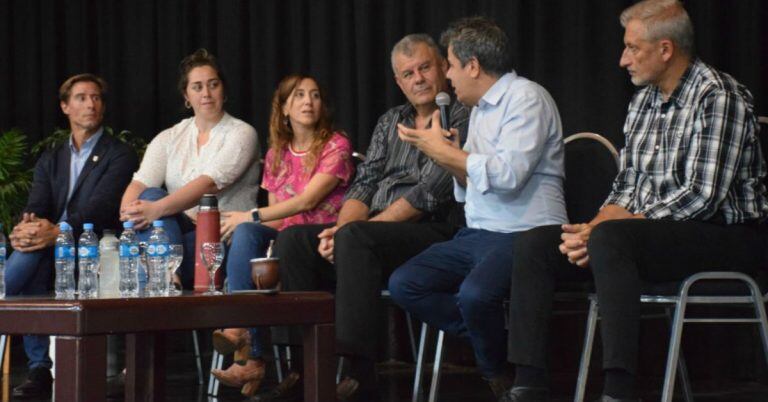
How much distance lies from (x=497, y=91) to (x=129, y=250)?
1147 mm

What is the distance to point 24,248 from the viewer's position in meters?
4.32

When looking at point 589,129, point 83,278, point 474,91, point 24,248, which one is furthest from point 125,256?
point 589,129

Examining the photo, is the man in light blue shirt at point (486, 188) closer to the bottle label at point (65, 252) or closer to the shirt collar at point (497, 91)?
the shirt collar at point (497, 91)

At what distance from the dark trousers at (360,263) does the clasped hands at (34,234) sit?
1081 mm

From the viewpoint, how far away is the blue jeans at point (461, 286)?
3.19m

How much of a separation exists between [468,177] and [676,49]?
26.0 inches

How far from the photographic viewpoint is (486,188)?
3248 millimetres

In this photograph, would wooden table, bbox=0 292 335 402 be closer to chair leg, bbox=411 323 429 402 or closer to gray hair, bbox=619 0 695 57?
chair leg, bbox=411 323 429 402

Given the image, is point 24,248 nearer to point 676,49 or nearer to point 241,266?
point 241,266

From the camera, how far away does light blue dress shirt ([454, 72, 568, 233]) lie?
3264mm

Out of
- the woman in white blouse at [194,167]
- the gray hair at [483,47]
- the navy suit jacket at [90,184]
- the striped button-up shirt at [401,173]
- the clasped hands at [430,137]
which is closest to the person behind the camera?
the clasped hands at [430,137]

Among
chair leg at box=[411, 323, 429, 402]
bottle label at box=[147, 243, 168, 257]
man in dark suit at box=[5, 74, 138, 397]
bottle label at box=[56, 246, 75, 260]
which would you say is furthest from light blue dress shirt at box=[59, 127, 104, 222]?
chair leg at box=[411, 323, 429, 402]

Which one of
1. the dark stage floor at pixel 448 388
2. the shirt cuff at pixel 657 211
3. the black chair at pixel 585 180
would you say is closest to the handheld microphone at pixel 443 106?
the black chair at pixel 585 180

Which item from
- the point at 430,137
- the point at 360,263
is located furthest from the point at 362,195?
the point at 430,137
